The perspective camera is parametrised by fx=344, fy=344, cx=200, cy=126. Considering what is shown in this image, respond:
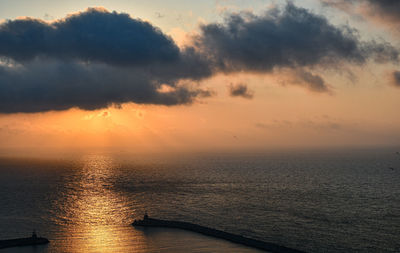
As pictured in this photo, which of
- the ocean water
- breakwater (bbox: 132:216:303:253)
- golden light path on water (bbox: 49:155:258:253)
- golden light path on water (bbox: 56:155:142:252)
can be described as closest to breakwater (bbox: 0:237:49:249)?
the ocean water

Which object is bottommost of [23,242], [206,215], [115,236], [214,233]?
[115,236]

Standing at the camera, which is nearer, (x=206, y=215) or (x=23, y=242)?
(x=23, y=242)

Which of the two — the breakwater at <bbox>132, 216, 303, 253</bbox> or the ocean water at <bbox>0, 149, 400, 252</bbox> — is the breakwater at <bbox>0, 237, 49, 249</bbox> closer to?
the ocean water at <bbox>0, 149, 400, 252</bbox>

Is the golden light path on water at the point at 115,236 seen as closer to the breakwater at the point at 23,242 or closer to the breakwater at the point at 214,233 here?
the breakwater at the point at 214,233

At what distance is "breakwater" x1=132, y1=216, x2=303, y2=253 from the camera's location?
70.7 metres

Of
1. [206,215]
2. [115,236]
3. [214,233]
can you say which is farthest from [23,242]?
[206,215]

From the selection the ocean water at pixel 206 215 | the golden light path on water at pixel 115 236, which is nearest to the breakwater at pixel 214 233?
the golden light path on water at pixel 115 236

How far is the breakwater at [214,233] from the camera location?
70688mm

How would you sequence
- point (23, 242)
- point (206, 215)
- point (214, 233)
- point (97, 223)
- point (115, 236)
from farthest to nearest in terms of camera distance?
point (206, 215), point (97, 223), point (115, 236), point (214, 233), point (23, 242)

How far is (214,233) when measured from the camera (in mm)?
81188

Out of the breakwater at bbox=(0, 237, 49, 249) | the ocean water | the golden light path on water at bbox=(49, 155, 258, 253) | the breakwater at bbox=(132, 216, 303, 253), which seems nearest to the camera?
the breakwater at bbox=(132, 216, 303, 253)

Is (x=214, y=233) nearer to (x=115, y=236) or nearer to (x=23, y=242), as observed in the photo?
(x=115, y=236)

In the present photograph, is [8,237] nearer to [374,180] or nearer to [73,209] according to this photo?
[73,209]

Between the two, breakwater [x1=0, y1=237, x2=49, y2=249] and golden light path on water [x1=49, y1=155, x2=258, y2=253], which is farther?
golden light path on water [x1=49, y1=155, x2=258, y2=253]
